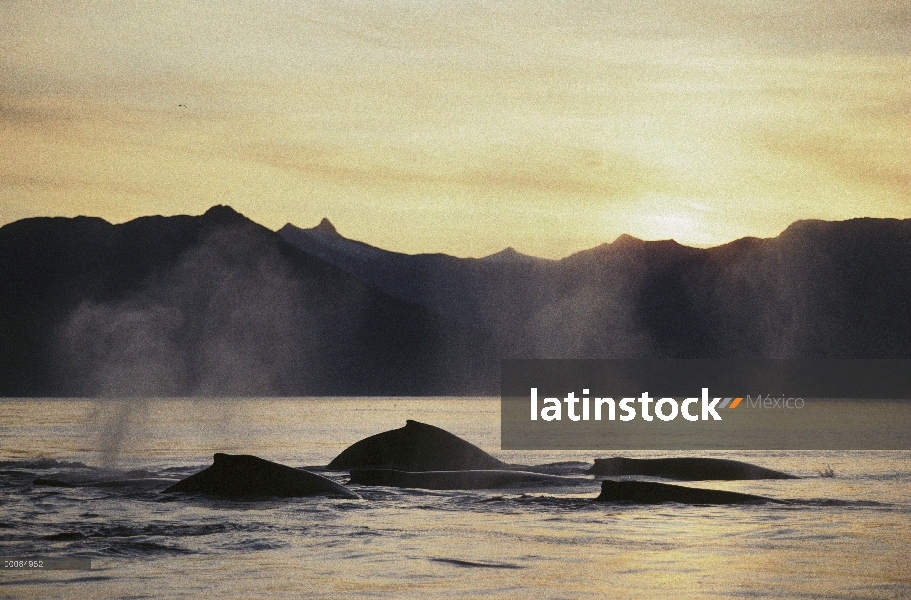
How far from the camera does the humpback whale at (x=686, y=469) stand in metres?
37.8

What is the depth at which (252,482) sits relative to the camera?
1184 inches

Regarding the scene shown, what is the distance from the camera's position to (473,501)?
30578mm

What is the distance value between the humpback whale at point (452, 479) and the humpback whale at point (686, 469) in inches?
143

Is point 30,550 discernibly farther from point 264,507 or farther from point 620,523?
point 620,523

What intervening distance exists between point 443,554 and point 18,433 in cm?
5941

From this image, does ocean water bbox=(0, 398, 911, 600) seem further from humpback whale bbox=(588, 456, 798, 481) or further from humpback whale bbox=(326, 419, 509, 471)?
humpback whale bbox=(326, 419, 509, 471)

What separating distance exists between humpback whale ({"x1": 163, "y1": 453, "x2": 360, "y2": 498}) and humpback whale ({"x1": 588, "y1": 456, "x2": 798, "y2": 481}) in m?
11.3

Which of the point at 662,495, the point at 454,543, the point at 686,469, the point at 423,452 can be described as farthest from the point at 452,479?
the point at 454,543

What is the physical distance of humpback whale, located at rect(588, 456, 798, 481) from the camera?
3784 centimetres

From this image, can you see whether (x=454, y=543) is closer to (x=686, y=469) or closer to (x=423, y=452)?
(x=423, y=452)

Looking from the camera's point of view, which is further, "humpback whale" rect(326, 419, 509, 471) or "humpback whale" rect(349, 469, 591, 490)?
"humpback whale" rect(326, 419, 509, 471)

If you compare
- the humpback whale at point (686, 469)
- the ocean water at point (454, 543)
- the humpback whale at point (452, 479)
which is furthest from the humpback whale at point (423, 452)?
the humpback whale at point (686, 469)

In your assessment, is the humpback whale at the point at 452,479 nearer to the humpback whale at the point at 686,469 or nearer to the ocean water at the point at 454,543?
the ocean water at the point at 454,543

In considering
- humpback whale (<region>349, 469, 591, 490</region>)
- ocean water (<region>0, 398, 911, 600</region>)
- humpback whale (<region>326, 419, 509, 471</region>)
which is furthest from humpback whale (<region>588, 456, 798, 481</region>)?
humpback whale (<region>349, 469, 591, 490</region>)
